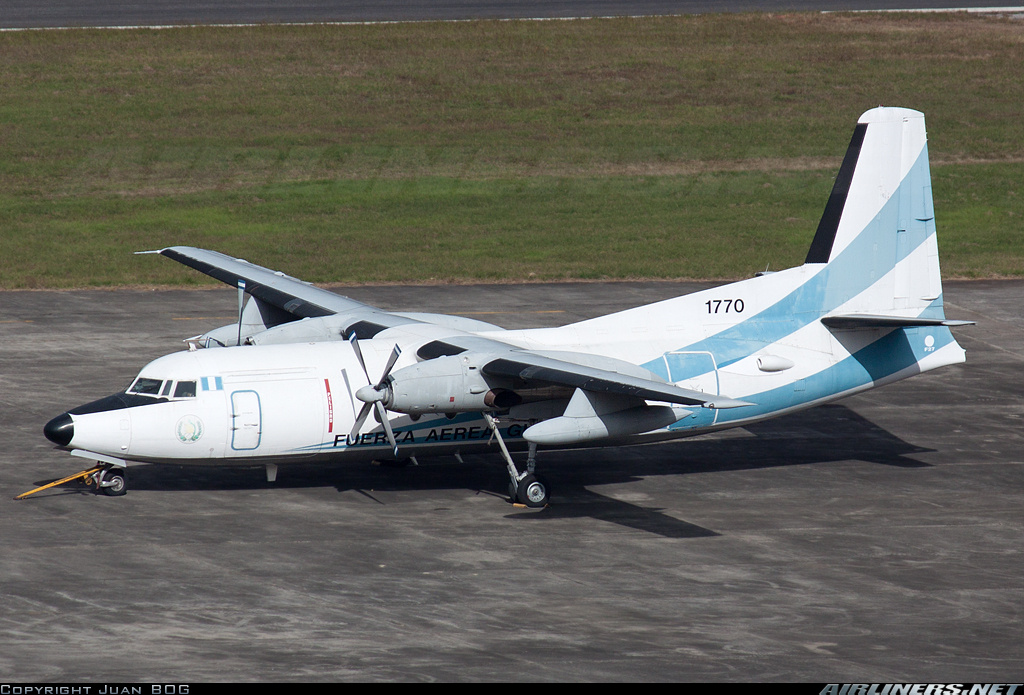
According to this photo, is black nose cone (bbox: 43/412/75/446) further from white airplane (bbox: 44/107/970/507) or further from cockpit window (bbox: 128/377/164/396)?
cockpit window (bbox: 128/377/164/396)

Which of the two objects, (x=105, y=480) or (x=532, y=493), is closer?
(x=532, y=493)

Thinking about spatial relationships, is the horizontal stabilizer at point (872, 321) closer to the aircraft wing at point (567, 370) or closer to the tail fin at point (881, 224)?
the tail fin at point (881, 224)

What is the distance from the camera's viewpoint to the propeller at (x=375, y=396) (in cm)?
2196

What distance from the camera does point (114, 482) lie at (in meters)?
23.9

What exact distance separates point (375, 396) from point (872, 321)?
1055 centimetres

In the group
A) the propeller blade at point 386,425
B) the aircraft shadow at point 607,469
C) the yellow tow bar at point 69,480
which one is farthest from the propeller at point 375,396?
the yellow tow bar at point 69,480

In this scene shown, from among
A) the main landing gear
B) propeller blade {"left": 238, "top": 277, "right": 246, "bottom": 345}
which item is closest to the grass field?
propeller blade {"left": 238, "top": 277, "right": 246, "bottom": 345}

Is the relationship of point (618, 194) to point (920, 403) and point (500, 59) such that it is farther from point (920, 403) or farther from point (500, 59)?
point (920, 403)

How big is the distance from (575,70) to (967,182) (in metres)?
22.1

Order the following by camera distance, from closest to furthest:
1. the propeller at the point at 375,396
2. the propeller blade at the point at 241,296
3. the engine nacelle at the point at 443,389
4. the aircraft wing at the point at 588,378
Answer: the aircraft wing at the point at 588,378
the engine nacelle at the point at 443,389
the propeller at the point at 375,396
the propeller blade at the point at 241,296

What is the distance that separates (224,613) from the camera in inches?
740

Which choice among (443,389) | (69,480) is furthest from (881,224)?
(69,480)

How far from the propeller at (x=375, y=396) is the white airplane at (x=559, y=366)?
4cm

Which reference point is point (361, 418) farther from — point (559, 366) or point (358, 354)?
point (559, 366)
